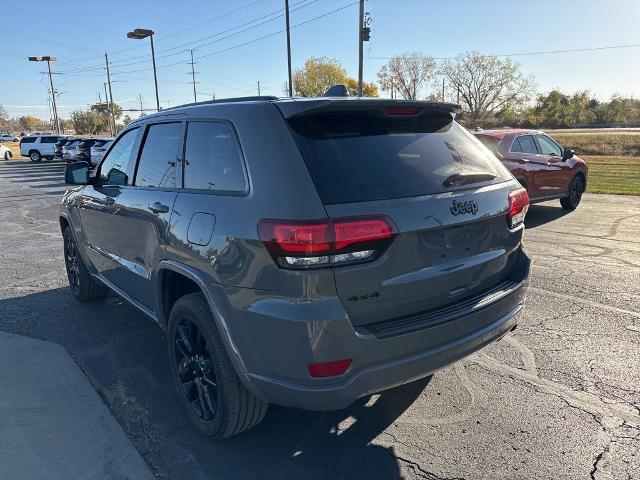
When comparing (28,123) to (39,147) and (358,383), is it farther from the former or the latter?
(358,383)

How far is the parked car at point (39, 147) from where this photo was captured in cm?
3594

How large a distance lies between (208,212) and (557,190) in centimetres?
874

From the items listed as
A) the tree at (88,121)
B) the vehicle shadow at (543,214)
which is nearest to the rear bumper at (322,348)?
the vehicle shadow at (543,214)

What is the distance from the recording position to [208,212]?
8.54 ft

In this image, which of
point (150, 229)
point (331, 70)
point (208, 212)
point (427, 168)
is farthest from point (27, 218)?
point (331, 70)

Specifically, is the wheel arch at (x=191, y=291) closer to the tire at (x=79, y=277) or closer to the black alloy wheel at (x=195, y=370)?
the black alloy wheel at (x=195, y=370)

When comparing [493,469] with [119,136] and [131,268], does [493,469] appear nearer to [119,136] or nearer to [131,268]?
[131,268]

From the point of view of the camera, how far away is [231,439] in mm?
2842

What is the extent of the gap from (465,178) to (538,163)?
7.23m

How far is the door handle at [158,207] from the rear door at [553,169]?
26.2ft

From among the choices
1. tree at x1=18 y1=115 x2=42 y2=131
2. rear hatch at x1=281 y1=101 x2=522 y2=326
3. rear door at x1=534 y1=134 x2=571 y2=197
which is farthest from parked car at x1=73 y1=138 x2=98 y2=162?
tree at x1=18 y1=115 x2=42 y2=131

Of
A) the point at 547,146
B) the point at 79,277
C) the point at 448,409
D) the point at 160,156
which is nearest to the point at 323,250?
the point at 448,409

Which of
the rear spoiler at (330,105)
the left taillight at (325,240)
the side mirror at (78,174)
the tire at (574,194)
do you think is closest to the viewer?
the left taillight at (325,240)

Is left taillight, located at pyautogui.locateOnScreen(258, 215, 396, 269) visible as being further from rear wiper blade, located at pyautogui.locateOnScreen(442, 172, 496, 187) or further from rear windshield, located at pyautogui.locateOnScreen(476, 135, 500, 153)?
rear windshield, located at pyautogui.locateOnScreen(476, 135, 500, 153)
